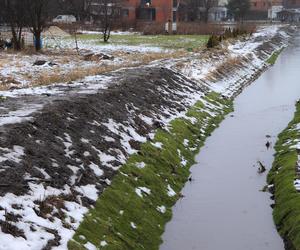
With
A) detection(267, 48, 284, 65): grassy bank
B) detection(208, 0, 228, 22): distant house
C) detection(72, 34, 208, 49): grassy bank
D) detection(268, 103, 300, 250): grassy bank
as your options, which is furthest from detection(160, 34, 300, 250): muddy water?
detection(208, 0, 228, 22): distant house

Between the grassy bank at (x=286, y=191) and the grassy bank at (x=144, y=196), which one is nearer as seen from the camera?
the grassy bank at (x=144, y=196)

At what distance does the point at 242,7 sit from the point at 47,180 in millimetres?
108843

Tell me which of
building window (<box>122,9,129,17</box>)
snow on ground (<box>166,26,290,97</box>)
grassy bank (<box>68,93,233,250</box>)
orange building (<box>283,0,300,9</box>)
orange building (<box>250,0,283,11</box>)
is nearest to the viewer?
grassy bank (<box>68,93,233,250</box>)

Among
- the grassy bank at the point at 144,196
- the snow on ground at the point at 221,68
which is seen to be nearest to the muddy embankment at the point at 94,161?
the grassy bank at the point at 144,196

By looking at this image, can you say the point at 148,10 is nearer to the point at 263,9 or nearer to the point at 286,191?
the point at 263,9

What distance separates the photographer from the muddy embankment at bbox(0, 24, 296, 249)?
27.7 ft

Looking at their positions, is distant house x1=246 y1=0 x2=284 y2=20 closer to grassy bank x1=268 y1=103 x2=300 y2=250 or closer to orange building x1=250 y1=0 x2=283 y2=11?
orange building x1=250 y1=0 x2=283 y2=11

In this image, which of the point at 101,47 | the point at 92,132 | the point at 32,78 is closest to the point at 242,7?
the point at 101,47

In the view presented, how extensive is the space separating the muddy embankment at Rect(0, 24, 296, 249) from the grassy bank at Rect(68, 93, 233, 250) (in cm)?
3

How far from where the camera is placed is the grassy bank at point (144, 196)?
8.87 m

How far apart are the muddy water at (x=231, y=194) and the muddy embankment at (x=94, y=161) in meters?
0.42

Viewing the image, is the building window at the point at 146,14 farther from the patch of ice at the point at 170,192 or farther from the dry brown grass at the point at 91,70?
the patch of ice at the point at 170,192

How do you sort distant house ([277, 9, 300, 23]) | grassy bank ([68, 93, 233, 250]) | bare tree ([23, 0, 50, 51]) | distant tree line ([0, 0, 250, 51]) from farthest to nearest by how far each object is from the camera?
distant house ([277, 9, 300, 23])
distant tree line ([0, 0, 250, 51])
bare tree ([23, 0, 50, 51])
grassy bank ([68, 93, 233, 250])

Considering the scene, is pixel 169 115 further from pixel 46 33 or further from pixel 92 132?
pixel 46 33
